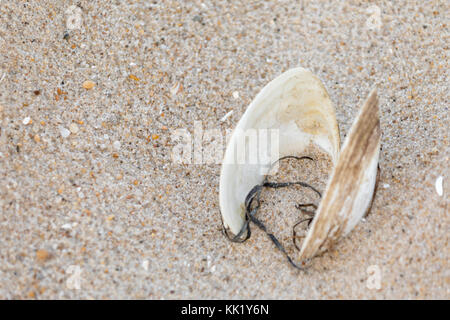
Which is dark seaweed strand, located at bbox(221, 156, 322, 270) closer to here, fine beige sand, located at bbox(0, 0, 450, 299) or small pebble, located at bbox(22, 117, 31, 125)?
fine beige sand, located at bbox(0, 0, 450, 299)

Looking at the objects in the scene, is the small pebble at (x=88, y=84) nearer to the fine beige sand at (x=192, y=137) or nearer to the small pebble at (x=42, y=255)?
the fine beige sand at (x=192, y=137)

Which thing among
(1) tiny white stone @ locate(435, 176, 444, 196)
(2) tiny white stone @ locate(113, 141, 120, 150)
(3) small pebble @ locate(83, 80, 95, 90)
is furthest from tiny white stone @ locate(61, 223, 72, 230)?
(1) tiny white stone @ locate(435, 176, 444, 196)

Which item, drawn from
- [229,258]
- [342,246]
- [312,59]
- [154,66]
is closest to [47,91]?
[154,66]

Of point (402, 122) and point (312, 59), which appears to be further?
point (312, 59)

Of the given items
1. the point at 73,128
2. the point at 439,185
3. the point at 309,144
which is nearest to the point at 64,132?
the point at 73,128

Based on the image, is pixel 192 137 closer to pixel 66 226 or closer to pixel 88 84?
pixel 88 84

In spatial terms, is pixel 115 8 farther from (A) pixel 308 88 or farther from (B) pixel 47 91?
(A) pixel 308 88
